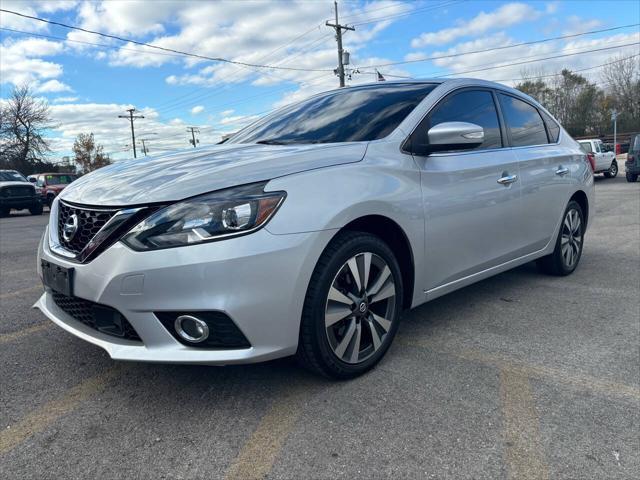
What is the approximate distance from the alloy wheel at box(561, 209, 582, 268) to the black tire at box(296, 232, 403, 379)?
2551 millimetres

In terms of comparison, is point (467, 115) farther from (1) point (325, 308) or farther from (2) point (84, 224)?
(2) point (84, 224)

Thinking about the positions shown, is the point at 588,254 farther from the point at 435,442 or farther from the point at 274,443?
the point at 274,443

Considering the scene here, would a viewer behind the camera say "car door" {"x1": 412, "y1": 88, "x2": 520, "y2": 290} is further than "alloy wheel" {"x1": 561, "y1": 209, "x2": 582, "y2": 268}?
No

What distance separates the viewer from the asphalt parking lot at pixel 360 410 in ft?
6.20

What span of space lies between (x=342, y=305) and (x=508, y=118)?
7.57ft

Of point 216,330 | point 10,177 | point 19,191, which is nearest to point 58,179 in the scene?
point 10,177

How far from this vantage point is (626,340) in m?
3.05

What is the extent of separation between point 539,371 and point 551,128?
2.63 metres

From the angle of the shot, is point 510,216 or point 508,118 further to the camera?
point 508,118

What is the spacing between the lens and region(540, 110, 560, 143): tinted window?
14.4 feet

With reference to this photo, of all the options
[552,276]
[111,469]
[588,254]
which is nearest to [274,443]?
[111,469]

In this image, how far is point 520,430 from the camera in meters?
2.10

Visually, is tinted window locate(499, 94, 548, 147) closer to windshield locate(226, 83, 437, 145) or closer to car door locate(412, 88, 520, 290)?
car door locate(412, 88, 520, 290)

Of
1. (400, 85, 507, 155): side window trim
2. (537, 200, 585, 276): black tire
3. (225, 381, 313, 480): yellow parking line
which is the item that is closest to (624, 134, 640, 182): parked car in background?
(537, 200, 585, 276): black tire
